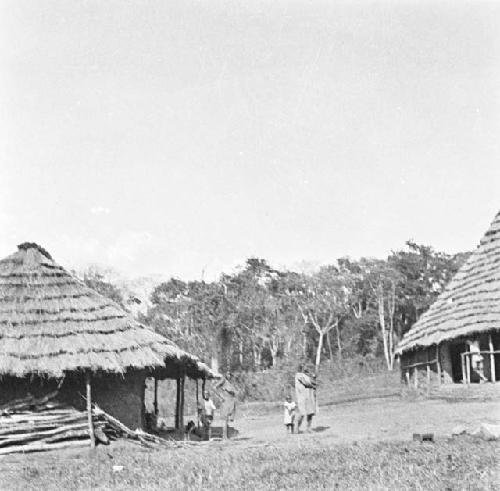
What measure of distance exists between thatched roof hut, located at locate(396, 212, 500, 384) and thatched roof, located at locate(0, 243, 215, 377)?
7.72m

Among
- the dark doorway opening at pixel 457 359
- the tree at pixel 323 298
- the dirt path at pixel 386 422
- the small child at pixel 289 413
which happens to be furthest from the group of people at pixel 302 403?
the tree at pixel 323 298

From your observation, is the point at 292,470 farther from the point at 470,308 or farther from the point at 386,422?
the point at 470,308

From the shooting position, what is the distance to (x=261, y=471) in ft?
29.7

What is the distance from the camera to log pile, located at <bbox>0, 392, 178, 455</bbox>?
14.5 m

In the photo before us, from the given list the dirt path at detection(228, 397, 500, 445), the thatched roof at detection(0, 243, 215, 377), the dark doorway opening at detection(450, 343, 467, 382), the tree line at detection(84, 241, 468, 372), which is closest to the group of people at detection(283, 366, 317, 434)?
the dirt path at detection(228, 397, 500, 445)

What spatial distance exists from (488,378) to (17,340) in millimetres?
13475

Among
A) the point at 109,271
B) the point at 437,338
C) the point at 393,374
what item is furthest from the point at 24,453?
the point at 109,271

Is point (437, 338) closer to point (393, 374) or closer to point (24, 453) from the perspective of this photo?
point (24, 453)

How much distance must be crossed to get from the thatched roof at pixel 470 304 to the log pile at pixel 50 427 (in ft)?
32.0

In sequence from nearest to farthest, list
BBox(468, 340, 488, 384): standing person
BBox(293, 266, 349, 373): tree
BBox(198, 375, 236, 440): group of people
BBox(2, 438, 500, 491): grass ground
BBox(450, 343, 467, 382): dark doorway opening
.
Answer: BBox(2, 438, 500, 491): grass ground → BBox(198, 375, 236, 440): group of people → BBox(468, 340, 488, 384): standing person → BBox(450, 343, 467, 382): dark doorway opening → BBox(293, 266, 349, 373): tree

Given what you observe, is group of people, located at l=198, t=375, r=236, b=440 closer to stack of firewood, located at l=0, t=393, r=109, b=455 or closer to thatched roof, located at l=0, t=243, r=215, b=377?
thatched roof, located at l=0, t=243, r=215, b=377

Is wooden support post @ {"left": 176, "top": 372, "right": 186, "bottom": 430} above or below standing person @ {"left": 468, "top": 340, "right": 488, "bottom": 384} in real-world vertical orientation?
below

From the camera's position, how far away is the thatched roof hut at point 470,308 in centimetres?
1994

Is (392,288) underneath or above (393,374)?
above
